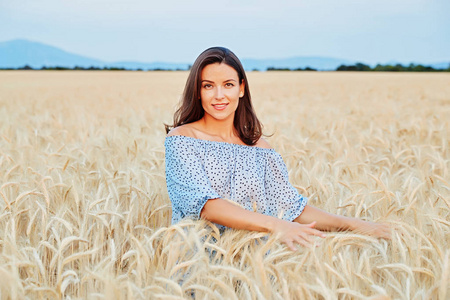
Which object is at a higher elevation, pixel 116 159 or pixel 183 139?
pixel 183 139

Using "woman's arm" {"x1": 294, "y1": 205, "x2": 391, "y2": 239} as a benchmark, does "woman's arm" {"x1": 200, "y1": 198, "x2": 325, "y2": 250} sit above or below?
above

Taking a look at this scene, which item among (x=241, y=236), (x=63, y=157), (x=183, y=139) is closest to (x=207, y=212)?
(x=241, y=236)

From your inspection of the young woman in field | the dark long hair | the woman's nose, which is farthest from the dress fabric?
the woman's nose

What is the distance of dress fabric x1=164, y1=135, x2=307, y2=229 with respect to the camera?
6.31 feet

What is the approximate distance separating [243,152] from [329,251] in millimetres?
→ 846

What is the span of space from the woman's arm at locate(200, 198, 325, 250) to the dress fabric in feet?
0.18

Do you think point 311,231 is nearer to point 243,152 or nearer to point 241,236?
point 241,236

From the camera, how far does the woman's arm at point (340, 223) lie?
6.01ft

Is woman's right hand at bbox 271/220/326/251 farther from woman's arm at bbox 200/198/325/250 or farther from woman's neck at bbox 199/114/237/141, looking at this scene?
woman's neck at bbox 199/114/237/141

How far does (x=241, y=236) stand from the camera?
5.58 ft

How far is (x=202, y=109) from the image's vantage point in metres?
2.19

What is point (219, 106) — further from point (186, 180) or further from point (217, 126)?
point (186, 180)

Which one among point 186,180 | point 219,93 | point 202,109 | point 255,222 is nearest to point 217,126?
point 202,109

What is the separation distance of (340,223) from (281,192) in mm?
324
